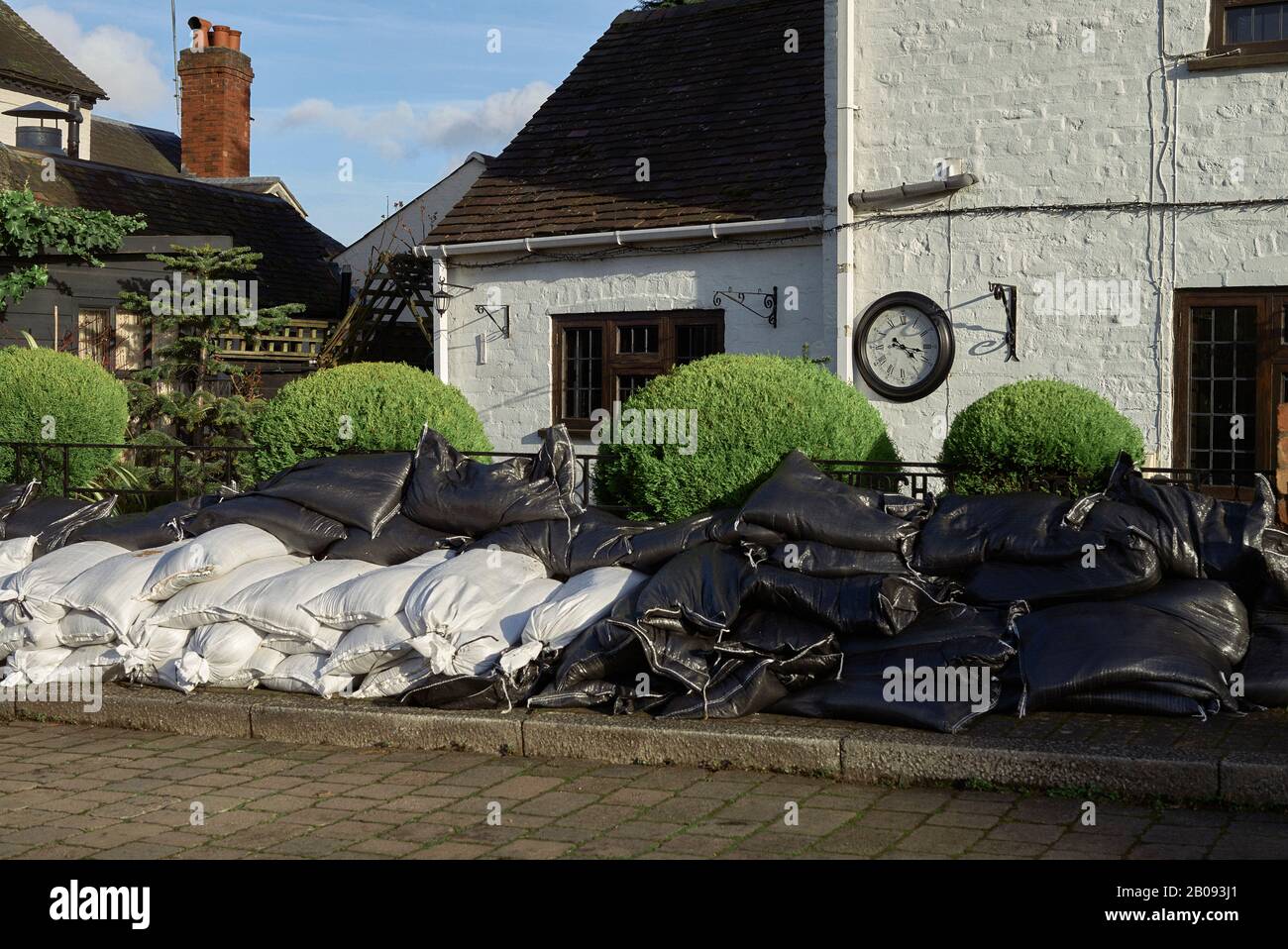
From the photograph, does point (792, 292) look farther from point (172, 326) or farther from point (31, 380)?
point (172, 326)

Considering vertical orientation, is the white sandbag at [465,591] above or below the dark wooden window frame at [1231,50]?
below

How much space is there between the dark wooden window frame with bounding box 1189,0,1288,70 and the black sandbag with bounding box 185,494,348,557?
23.7ft

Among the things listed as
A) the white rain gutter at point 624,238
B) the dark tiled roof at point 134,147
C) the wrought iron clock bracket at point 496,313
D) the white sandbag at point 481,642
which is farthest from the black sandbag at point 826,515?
the dark tiled roof at point 134,147

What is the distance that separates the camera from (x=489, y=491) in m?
7.29

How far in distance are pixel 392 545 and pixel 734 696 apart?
2319mm

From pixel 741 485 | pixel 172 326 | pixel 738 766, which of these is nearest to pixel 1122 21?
pixel 741 485

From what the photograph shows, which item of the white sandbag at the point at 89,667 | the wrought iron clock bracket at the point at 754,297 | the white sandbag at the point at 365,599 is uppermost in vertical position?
the wrought iron clock bracket at the point at 754,297

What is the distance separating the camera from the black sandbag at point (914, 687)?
222 inches

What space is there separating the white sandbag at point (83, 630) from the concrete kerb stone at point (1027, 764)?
383cm

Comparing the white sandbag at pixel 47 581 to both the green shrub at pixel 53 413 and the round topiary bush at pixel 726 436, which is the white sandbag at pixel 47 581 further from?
the green shrub at pixel 53 413

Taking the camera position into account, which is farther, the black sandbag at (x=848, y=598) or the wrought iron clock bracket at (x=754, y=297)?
the wrought iron clock bracket at (x=754, y=297)

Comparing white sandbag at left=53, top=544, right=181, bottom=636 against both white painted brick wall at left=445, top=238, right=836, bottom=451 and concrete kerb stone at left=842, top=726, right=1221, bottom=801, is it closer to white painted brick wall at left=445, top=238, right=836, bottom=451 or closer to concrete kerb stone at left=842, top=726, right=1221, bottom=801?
concrete kerb stone at left=842, top=726, right=1221, bottom=801

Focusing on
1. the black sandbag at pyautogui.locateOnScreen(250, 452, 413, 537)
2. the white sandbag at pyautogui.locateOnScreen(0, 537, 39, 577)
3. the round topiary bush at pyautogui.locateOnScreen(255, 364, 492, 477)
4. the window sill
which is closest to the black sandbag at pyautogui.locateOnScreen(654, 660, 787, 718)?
the black sandbag at pyautogui.locateOnScreen(250, 452, 413, 537)

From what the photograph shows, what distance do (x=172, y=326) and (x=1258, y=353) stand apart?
11.6 metres
